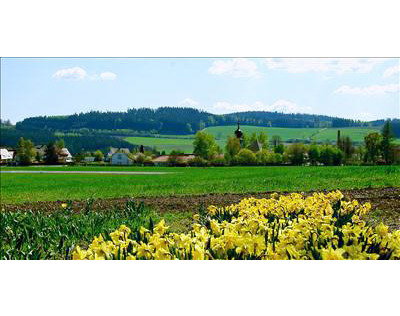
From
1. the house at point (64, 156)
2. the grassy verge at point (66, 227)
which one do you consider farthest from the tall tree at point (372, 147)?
the house at point (64, 156)

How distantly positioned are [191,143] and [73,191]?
17.2 feet

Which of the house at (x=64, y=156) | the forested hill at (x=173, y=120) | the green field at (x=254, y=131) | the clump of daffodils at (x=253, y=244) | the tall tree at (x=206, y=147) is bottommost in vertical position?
the clump of daffodils at (x=253, y=244)

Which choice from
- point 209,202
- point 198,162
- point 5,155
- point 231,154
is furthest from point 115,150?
point 209,202

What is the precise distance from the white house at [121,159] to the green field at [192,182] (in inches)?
46.3

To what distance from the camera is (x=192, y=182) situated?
8.30 meters

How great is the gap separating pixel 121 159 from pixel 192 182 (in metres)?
3.74

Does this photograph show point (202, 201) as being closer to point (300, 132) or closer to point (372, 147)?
point (300, 132)

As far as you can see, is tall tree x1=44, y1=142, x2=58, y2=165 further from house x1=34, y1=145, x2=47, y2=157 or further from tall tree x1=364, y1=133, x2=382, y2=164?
tall tree x1=364, y1=133, x2=382, y2=164

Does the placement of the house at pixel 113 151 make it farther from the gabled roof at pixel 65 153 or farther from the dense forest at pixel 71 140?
the gabled roof at pixel 65 153

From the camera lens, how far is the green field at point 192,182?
16.2 feet

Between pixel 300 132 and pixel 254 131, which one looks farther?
pixel 300 132
